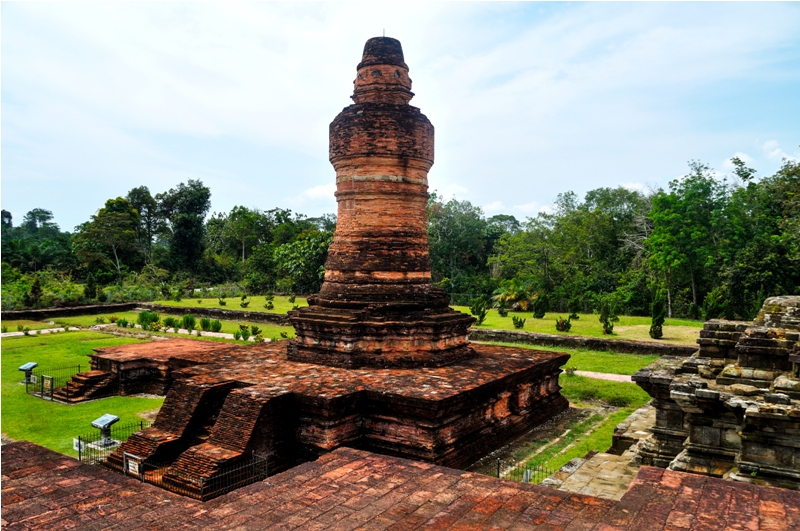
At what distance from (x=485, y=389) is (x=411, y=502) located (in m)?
4.12

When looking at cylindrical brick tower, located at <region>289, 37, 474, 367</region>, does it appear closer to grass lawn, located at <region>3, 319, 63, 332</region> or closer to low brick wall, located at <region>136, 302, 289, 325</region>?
low brick wall, located at <region>136, 302, 289, 325</region>

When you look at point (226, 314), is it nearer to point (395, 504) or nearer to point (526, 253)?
point (526, 253)

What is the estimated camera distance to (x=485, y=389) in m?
8.27

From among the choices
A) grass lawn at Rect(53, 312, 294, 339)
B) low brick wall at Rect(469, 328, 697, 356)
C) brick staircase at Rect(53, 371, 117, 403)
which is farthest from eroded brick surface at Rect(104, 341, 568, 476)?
grass lawn at Rect(53, 312, 294, 339)

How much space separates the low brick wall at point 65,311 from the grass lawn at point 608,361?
2188 centimetres

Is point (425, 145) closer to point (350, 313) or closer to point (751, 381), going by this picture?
point (350, 313)

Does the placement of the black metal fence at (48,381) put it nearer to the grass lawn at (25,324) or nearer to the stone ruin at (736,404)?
the grass lawn at (25,324)

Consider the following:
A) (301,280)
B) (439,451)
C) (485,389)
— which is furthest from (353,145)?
(301,280)

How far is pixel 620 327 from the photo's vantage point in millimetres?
19406

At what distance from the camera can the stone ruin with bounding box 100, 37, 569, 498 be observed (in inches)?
284

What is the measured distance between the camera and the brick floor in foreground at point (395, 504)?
12.8 feet

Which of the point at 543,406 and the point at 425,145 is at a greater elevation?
the point at 425,145

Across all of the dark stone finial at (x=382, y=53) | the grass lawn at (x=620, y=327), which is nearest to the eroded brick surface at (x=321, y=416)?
the dark stone finial at (x=382, y=53)

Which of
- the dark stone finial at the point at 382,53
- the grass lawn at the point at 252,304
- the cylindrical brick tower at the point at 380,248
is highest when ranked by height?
the dark stone finial at the point at 382,53
